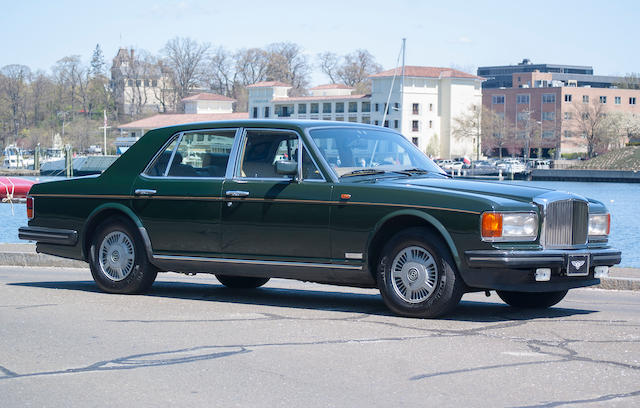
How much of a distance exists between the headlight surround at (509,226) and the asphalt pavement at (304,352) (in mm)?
758

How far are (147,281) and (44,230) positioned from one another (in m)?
1.59

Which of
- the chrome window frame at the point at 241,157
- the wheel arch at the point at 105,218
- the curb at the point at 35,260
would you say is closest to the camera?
the chrome window frame at the point at 241,157

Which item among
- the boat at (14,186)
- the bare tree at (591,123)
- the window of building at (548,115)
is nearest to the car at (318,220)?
the boat at (14,186)

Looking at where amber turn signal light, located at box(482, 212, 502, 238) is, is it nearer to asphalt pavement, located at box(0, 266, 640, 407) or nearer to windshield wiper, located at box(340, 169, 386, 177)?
asphalt pavement, located at box(0, 266, 640, 407)

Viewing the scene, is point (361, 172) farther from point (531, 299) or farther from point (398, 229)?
point (531, 299)

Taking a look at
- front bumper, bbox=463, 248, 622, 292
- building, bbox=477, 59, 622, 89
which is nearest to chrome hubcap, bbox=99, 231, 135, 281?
front bumper, bbox=463, 248, 622, 292

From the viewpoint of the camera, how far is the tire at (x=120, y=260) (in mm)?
10234

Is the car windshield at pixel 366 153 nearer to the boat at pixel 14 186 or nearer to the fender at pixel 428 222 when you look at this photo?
the fender at pixel 428 222

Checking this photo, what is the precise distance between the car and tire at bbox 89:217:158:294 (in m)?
0.01

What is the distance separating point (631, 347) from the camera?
7.33 meters

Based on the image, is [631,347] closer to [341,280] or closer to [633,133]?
A: [341,280]

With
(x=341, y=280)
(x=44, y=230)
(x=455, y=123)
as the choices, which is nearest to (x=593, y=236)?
(x=341, y=280)

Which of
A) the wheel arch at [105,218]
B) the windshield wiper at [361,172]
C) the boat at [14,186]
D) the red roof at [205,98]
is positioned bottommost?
the boat at [14,186]

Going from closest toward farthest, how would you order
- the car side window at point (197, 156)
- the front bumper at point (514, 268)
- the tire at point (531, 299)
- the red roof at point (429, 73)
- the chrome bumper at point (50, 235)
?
the front bumper at point (514, 268) < the tire at point (531, 299) < the car side window at point (197, 156) < the chrome bumper at point (50, 235) < the red roof at point (429, 73)
